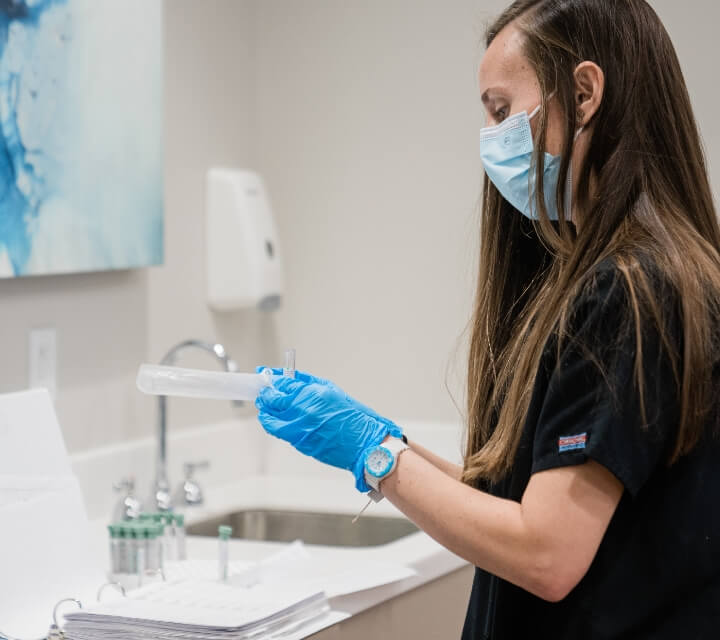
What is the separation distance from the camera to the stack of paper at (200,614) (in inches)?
55.0

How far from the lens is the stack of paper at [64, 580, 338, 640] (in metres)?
1.40

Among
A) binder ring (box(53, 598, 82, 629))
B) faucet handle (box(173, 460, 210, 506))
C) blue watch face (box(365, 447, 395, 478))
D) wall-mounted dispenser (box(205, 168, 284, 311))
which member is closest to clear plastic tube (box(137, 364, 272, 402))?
blue watch face (box(365, 447, 395, 478))

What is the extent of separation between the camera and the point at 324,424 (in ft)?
4.29

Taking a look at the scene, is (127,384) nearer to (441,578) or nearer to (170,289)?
(170,289)

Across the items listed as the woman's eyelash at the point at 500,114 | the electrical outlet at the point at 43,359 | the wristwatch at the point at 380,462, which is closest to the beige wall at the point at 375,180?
the electrical outlet at the point at 43,359

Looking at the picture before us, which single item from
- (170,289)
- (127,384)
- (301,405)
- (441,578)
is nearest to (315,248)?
(170,289)

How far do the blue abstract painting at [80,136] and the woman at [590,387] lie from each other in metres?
0.77

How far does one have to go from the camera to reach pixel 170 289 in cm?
244

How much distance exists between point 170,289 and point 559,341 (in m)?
1.42

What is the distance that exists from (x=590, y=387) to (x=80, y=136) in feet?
4.05

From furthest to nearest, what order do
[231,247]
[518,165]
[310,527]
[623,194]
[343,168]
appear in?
[343,168]
[231,247]
[310,527]
[518,165]
[623,194]

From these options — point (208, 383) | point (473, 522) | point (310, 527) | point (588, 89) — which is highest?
point (588, 89)

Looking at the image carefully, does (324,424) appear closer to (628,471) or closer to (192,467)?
(628,471)

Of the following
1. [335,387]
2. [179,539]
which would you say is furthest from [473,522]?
[179,539]
